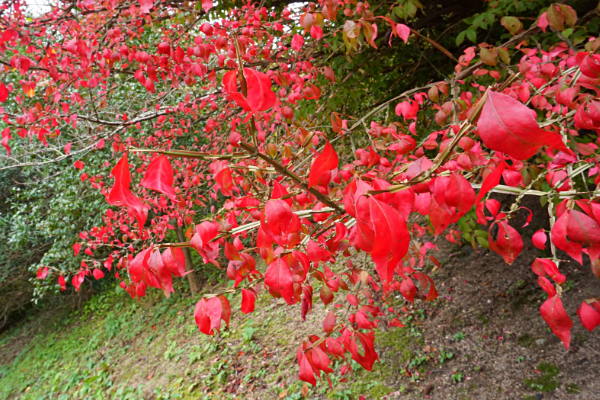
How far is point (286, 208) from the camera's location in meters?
0.86

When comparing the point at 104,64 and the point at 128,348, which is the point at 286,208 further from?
the point at 128,348

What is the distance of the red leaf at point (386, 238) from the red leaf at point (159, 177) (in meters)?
0.48

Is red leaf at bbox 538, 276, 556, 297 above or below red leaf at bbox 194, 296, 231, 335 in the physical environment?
below

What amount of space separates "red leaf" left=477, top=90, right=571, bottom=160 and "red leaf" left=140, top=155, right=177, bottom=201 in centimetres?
66

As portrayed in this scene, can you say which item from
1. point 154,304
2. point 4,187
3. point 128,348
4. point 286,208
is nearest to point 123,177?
point 286,208

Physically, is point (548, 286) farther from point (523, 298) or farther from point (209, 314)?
point (523, 298)

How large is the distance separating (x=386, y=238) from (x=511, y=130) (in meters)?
0.25

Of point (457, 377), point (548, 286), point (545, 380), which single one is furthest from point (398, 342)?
point (548, 286)

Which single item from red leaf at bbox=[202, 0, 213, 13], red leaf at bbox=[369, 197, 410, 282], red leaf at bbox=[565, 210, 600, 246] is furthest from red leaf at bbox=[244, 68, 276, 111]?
red leaf at bbox=[202, 0, 213, 13]

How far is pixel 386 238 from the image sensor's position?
54 centimetres

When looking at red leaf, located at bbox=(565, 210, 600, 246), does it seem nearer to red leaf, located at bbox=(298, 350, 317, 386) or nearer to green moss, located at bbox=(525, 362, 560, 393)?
red leaf, located at bbox=(298, 350, 317, 386)

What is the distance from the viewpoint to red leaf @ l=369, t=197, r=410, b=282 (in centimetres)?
54

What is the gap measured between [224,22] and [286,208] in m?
2.58

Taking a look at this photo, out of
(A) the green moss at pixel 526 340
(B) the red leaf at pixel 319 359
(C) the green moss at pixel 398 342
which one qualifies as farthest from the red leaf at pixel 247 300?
(A) the green moss at pixel 526 340
